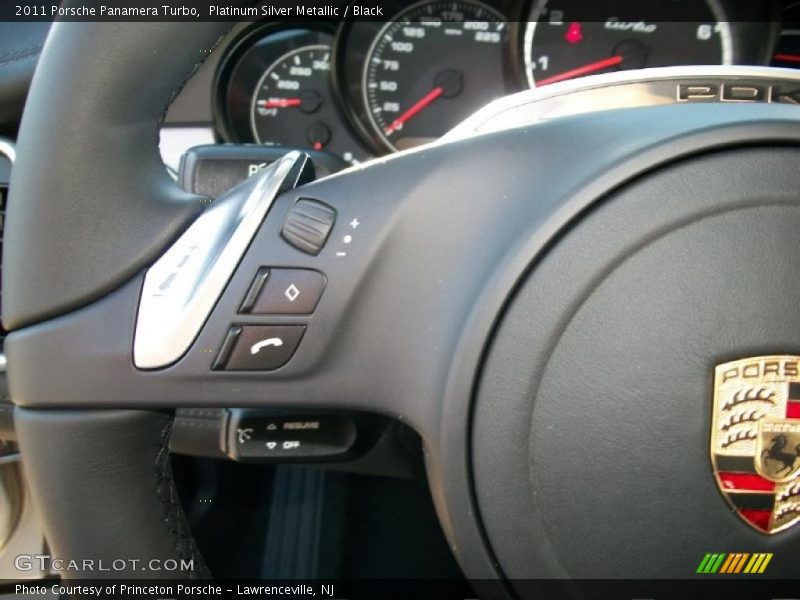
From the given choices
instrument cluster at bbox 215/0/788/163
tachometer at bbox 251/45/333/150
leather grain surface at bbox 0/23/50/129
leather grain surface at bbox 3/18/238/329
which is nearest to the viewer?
Answer: leather grain surface at bbox 3/18/238/329

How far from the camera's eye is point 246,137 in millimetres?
1936

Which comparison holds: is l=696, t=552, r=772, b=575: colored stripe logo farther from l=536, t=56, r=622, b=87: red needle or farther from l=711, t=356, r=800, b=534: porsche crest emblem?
l=536, t=56, r=622, b=87: red needle

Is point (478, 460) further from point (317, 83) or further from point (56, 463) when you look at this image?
point (317, 83)

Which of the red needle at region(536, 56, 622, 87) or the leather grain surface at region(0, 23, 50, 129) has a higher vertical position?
the leather grain surface at region(0, 23, 50, 129)

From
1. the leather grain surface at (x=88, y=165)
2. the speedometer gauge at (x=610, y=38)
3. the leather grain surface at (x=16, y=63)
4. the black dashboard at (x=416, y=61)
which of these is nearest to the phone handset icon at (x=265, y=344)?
the leather grain surface at (x=88, y=165)

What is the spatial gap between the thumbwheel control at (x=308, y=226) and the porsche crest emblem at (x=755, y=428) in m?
0.32

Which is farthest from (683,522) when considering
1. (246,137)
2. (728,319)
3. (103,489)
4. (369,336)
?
(246,137)

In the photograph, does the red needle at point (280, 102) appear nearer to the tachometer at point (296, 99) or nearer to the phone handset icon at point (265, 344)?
the tachometer at point (296, 99)

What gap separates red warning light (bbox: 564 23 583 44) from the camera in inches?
73.9

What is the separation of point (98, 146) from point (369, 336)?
0.25 meters

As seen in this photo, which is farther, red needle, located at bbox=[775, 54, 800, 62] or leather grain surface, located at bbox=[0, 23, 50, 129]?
red needle, located at bbox=[775, 54, 800, 62]

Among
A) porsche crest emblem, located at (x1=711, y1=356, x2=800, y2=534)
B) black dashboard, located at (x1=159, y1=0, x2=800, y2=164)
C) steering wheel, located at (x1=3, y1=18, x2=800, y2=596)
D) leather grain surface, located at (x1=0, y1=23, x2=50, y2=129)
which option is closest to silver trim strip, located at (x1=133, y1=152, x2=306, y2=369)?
steering wheel, located at (x1=3, y1=18, x2=800, y2=596)

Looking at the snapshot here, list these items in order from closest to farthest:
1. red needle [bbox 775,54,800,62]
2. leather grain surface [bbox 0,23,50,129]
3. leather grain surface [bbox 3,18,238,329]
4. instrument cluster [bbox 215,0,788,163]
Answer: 1. leather grain surface [bbox 3,18,238,329]
2. leather grain surface [bbox 0,23,50,129]
3. red needle [bbox 775,54,800,62]
4. instrument cluster [bbox 215,0,788,163]

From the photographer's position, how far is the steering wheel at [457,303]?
65 cm
